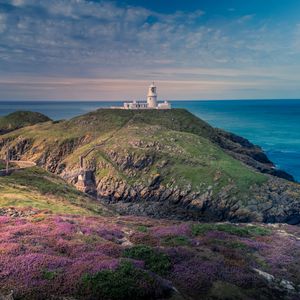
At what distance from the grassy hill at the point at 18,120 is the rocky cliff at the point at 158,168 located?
69.3ft

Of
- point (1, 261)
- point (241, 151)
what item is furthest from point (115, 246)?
point (241, 151)

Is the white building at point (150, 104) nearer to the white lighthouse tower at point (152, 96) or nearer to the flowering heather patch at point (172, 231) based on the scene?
the white lighthouse tower at point (152, 96)

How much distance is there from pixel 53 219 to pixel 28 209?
6.22 metres

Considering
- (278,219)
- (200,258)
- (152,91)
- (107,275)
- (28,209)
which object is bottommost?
(278,219)

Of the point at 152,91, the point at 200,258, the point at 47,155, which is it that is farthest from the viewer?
the point at 152,91

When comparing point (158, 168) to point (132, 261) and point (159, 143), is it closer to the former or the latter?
point (159, 143)

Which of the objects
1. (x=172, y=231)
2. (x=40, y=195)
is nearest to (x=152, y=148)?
A: (x=40, y=195)

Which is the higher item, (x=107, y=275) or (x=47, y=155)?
(x=107, y=275)

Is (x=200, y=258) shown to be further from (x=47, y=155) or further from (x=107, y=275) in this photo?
(x=47, y=155)

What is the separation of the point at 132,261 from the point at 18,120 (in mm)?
145264

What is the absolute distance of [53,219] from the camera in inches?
1008

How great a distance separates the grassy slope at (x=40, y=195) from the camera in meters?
34.4

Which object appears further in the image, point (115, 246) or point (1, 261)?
point (115, 246)

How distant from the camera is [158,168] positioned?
83375mm
